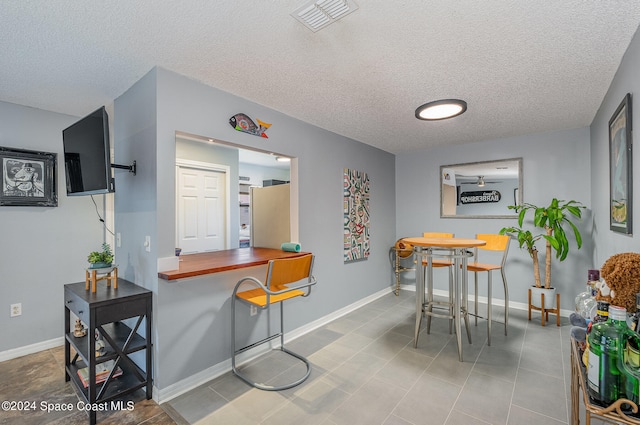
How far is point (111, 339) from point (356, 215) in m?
3.02

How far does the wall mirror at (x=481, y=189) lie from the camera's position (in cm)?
417

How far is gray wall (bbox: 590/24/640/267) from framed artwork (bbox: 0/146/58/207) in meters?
4.81

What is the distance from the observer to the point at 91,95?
2.64 m

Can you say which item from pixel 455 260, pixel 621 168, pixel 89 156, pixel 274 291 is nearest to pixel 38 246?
pixel 89 156

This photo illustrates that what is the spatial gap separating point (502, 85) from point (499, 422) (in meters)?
2.53

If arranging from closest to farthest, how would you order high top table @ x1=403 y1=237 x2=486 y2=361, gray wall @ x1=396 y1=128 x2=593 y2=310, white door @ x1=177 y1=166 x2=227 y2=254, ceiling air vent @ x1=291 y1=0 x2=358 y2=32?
ceiling air vent @ x1=291 y1=0 x2=358 y2=32
high top table @ x1=403 y1=237 x2=486 y2=361
gray wall @ x1=396 y1=128 x2=593 y2=310
white door @ x1=177 y1=166 x2=227 y2=254

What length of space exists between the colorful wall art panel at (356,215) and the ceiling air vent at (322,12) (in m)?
2.40

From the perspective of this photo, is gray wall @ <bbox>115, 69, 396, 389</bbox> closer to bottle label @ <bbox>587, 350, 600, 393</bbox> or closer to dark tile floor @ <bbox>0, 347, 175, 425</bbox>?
dark tile floor @ <bbox>0, 347, 175, 425</bbox>

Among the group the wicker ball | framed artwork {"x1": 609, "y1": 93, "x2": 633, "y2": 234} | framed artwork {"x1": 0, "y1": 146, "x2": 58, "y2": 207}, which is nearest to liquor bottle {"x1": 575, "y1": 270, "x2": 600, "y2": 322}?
framed artwork {"x1": 609, "y1": 93, "x2": 633, "y2": 234}

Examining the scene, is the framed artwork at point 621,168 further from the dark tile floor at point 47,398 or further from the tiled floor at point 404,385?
the dark tile floor at point 47,398

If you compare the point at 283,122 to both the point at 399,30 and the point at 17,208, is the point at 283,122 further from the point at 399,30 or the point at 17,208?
the point at 17,208

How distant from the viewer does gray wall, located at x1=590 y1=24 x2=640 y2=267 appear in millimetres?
1776

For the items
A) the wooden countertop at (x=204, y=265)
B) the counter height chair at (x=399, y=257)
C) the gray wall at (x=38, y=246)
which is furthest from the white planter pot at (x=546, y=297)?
the gray wall at (x=38, y=246)

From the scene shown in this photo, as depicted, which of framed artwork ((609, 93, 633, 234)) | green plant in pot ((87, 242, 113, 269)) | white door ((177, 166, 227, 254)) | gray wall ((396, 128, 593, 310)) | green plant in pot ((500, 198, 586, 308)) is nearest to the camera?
framed artwork ((609, 93, 633, 234))
